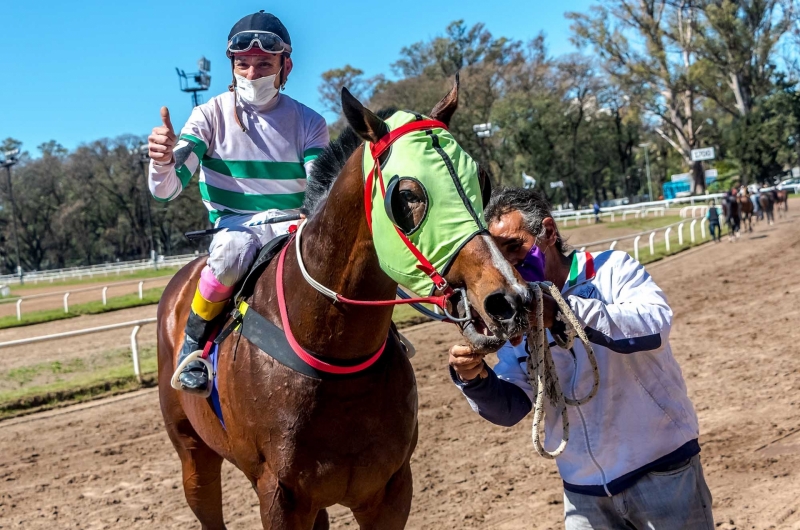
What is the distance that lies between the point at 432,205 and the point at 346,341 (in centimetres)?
79

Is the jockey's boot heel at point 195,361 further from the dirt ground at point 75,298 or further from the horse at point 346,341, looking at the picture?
the dirt ground at point 75,298

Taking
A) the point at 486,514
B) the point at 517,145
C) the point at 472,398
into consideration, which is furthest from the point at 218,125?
the point at 517,145

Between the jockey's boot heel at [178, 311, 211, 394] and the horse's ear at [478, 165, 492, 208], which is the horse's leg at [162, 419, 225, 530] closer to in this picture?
the jockey's boot heel at [178, 311, 211, 394]

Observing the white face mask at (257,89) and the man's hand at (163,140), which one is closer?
the man's hand at (163,140)

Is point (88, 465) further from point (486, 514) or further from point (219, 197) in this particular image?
point (219, 197)

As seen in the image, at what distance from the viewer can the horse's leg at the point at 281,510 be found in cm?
274

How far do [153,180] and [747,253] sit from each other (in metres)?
18.6

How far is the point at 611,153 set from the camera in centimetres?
5769

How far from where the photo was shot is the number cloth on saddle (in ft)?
6.70

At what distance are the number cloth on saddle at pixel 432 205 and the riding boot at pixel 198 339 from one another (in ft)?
4.20

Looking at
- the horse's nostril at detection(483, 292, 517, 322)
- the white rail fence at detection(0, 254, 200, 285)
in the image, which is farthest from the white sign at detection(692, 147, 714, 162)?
the horse's nostril at detection(483, 292, 517, 322)

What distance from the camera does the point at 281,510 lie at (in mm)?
2736

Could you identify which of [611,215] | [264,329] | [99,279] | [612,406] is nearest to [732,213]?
[611,215]

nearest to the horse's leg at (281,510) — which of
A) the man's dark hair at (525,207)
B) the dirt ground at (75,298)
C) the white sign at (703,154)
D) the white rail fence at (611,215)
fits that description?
the man's dark hair at (525,207)
